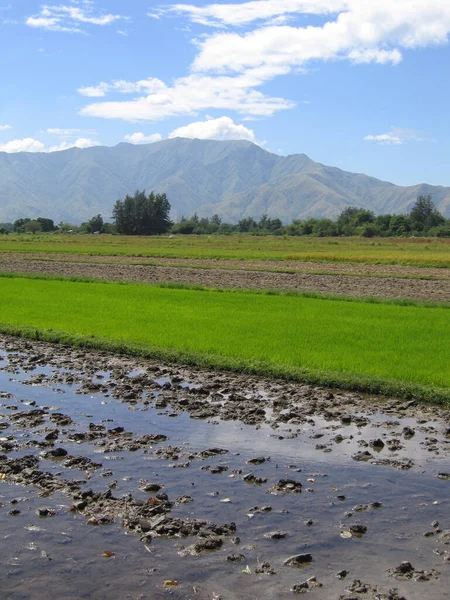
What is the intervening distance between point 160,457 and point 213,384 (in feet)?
12.3

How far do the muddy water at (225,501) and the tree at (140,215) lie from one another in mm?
122482

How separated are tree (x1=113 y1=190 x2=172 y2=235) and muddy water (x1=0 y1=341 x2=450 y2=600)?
122 metres

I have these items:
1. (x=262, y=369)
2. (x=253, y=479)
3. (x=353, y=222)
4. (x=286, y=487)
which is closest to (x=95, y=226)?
(x=353, y=222)

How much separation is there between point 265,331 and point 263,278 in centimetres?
1842

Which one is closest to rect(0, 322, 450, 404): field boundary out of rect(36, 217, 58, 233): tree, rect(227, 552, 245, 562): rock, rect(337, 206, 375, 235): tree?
rect(227, 552, 245, 562): rock

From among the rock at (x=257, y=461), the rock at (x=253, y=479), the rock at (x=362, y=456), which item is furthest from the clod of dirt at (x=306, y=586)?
the rock at (x=362, y=456)

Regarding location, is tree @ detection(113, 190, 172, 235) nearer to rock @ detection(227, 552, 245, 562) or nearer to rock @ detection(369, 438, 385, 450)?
rock @ detection(369, 438, 385, 450)

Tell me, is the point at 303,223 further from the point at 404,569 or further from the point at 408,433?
the point at 404,569

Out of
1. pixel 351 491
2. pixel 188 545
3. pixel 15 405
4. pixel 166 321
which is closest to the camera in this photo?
pixel 188 545

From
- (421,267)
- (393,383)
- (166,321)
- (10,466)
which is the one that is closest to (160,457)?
(10,466)

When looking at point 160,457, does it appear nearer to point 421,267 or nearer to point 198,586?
point 198,586

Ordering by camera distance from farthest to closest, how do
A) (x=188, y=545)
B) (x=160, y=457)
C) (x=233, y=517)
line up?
(x=160, y=457), (x=233, y=517), (x=188, y=545)

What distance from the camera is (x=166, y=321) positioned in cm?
1794

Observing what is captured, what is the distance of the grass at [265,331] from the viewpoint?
11.9m
